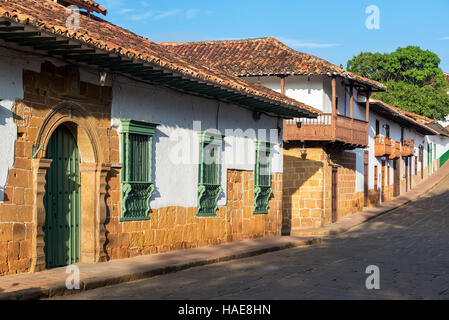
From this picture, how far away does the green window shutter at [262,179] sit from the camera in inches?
688

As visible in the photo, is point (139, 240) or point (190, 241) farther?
point (190, 241)

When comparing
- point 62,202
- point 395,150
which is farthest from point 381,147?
point 62,202

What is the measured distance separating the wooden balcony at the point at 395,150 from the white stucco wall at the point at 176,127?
22079 millimetres

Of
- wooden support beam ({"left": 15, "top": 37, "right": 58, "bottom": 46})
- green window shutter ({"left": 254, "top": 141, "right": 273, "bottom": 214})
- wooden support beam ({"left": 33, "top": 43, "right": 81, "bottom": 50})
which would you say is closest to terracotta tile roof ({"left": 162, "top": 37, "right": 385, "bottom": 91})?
green window shutter ({"left": 254, "top": 141, "right": 273, "bottom": 214})

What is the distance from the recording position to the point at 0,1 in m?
9.88

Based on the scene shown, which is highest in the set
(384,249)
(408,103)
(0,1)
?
(408,103)

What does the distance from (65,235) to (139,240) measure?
178 centimetres

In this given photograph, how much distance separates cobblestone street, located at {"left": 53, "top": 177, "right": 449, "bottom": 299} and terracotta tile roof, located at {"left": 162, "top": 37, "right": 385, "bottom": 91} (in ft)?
27.3

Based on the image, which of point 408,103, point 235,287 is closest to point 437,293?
point 235,287

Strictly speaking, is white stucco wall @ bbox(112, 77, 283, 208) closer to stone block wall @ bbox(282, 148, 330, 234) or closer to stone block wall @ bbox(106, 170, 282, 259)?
stone block wall @ bbox(106, 170, 282, 259)

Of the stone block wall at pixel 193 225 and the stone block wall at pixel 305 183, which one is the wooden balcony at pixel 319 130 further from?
the stone block wall at pixel 193 225

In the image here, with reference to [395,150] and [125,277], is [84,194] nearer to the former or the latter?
[125,277]

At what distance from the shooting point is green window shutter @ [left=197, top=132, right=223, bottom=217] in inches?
581

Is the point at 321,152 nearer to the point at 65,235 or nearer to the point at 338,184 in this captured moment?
the point at 338,184
